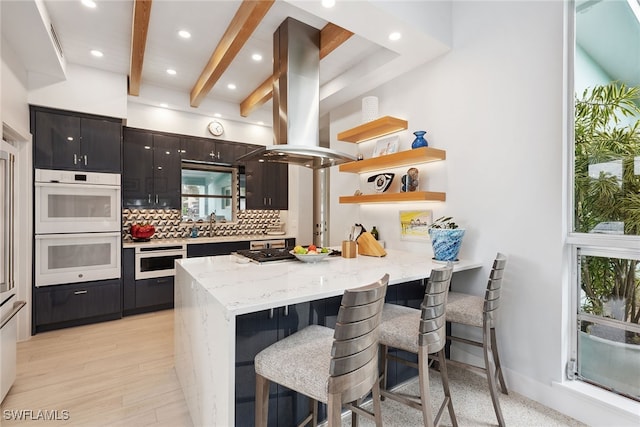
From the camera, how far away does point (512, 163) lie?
2.34m

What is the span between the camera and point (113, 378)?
2.41 metres

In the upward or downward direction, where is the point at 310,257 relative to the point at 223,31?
downward

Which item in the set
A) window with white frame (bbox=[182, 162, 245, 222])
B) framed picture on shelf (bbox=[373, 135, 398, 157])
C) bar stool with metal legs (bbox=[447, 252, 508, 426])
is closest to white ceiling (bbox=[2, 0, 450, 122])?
framed picture on shelf (bbox=[373, 135, 398, 157])

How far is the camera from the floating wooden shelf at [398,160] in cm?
275

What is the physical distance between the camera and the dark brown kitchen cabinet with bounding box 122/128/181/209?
4.10 metres

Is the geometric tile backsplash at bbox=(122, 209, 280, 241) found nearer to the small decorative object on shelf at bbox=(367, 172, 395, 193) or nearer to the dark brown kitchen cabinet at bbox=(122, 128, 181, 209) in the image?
the dark brown kitchen cabinet at bbox=(122, 128, 181, 209)

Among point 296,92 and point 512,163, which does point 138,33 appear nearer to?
point 296,92

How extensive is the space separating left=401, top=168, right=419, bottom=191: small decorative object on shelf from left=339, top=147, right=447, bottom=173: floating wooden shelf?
0.32 ft

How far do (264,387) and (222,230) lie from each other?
12.9 ft

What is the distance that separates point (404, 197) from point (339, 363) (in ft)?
6.69

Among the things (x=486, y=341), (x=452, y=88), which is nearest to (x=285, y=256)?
(x=486, y=341)

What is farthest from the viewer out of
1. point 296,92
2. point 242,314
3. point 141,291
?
point 141,291

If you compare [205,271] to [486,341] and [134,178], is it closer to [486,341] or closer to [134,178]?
[486,341]

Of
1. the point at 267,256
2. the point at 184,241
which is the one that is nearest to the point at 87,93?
the point at 184,241
